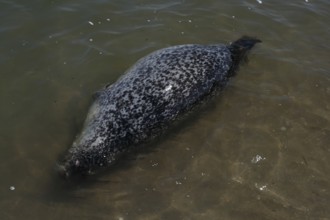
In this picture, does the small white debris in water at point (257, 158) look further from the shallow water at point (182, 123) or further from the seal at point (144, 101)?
the seal at point (144, 101)

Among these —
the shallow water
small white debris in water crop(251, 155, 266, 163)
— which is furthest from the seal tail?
small white debris in water crop(251, 155, 266, 163)

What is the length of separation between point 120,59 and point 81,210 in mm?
3659

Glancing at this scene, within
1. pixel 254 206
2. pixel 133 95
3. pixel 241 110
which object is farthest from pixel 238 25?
pixel 254 206

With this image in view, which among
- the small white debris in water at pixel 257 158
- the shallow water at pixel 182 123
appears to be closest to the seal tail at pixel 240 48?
the shallow water at pixel 182 123

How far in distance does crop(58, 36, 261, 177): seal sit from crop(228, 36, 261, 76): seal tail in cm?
31

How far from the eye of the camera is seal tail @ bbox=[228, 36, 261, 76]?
9105 millimetres

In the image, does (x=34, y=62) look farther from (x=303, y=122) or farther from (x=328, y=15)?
(x=328, y=15)

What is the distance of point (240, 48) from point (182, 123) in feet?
7.19

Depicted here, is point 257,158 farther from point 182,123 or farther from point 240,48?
point 240,48

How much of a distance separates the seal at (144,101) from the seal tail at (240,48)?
0.31m

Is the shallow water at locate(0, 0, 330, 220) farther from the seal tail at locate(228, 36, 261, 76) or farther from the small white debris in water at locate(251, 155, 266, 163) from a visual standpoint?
Answer: the seal tail at locate(228, 36, 261, 76)

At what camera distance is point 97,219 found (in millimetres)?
6742

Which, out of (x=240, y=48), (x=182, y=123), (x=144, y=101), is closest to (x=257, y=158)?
(x=182, y=123)

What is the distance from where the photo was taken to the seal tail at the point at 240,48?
29.9ft
